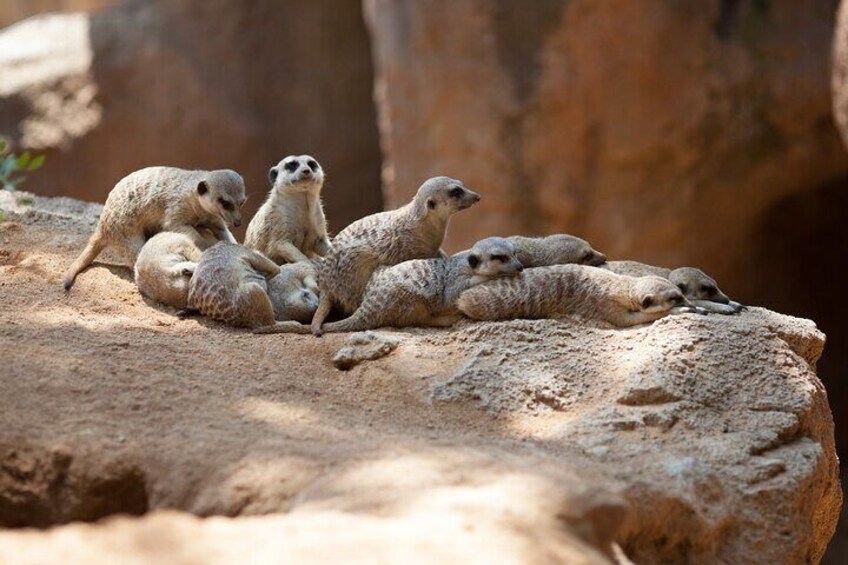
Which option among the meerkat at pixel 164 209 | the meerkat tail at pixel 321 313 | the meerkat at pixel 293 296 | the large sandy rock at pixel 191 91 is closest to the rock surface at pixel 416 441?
the meerkat tail at pixel 321 313

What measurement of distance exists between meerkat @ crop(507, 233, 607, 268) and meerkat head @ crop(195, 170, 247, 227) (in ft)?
4.01

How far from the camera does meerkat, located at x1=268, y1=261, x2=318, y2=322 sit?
15.3 feet

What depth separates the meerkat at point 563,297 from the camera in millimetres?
4348

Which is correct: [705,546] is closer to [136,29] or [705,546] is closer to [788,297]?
[788,297]

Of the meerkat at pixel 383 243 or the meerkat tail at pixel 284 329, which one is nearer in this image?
the meerkat tail at pixel 284 329

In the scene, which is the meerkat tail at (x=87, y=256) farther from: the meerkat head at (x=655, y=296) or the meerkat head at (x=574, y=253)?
the meerkat head at (x=655, y=296)

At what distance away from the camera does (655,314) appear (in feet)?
14.0

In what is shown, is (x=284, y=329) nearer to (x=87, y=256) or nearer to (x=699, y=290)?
(x=87, y=256)

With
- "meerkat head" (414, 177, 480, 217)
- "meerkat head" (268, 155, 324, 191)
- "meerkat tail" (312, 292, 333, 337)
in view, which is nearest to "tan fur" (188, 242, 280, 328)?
"meerkat tail" (312, 292, 333, 337)

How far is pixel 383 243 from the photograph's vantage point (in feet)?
15.3

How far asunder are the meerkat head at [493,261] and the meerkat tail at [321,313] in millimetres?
605

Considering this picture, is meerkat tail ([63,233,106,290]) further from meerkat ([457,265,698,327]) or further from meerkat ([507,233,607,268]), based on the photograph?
meerkat ([507,233,607,268])

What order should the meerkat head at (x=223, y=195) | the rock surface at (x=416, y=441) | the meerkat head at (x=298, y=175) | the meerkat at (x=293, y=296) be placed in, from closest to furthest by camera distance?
1. the rock surface at (x=416, y=441)
2. the meerkat at (x=293, y=296)
3. the meerkat head at (x=223, y=195)
4. the meerkat head at (x=298, y=175)

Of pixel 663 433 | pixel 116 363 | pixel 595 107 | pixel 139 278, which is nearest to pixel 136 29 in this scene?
pixel 595 107
